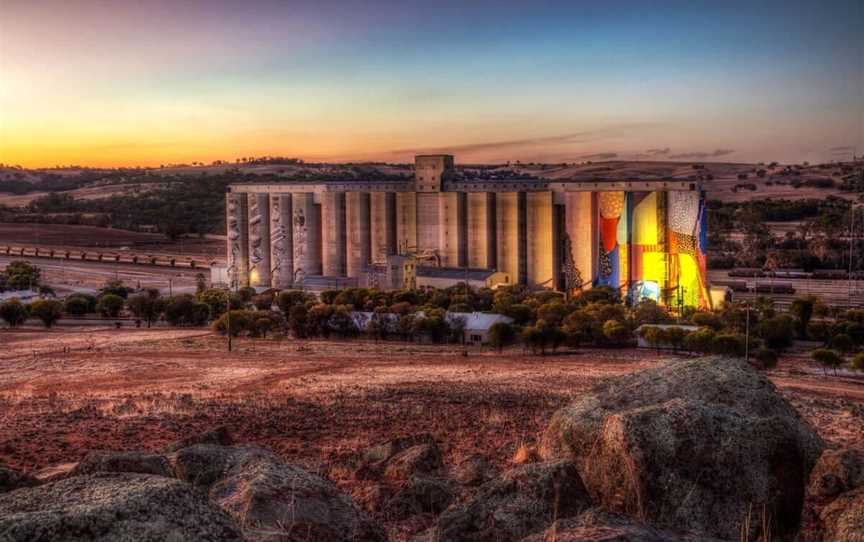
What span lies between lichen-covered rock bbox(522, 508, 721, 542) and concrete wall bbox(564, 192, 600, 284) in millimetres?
47820

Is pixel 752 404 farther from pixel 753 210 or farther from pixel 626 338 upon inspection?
pixel 753 210

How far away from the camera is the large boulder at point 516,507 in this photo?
Answer: 5.81 m

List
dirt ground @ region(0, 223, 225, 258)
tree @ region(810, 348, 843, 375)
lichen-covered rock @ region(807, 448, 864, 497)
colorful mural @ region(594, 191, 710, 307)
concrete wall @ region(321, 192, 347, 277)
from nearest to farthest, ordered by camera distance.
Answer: lichen-covered rock @ region(807, 448, 864, 497)
tree @ region(810, 348, 843, 375)
colorful mural @ region(594, 191, 710, 307)
concrete wall @ region(321, 192, 347, 277)
dirt ground @ region(0, 223, 225, 258)

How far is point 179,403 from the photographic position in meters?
18.2

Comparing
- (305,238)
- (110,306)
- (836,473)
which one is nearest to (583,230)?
(305,238)

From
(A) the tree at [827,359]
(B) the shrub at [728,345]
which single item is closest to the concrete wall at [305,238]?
(B) the shrub at [728,345]

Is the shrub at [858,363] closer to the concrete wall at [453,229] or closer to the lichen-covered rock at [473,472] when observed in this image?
the lichen-covered rock at [473,472]

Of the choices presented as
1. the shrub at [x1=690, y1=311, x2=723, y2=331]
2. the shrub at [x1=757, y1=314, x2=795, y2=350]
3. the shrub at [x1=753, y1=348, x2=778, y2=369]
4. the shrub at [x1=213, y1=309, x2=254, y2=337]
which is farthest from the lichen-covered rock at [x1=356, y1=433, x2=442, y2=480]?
the shrub at [x1=690, y1=311, x2=723, y2=331]

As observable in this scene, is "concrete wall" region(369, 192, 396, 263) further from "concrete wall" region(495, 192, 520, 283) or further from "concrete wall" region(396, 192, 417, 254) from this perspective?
"concrete wall" region(495, 192, 520, 283)

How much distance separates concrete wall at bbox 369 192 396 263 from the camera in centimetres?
6275

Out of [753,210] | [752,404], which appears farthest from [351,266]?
[753,210]

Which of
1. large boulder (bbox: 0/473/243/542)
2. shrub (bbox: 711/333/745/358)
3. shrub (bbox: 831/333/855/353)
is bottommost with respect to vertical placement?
shrub (bbox: 831/333/855/353)

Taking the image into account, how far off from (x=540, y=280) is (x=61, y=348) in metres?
31.7

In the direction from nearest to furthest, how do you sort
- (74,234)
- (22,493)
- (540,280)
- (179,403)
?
(22,493), (179,403), (540,280), (74,234)
